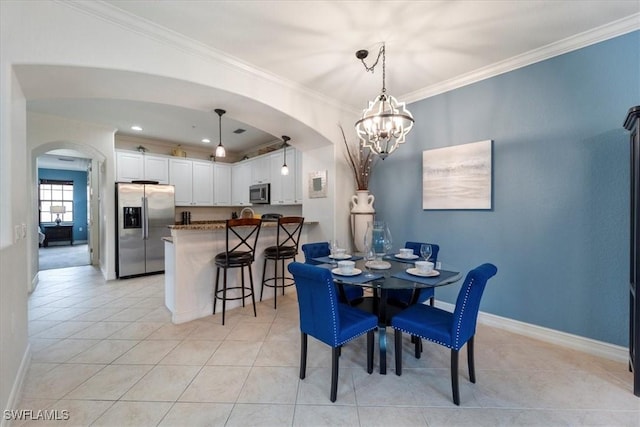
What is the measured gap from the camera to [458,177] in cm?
312

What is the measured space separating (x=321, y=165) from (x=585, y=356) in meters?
3.55

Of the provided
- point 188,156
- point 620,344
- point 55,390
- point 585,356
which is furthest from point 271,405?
point 188,156

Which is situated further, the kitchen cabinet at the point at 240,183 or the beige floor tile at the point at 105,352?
the kitchen cabinet at the point at 240,183

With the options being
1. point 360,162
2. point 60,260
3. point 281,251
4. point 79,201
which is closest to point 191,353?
point 281,251

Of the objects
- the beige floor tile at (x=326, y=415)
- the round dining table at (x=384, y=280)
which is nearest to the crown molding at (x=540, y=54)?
the round dining table at (x=384, y=280)

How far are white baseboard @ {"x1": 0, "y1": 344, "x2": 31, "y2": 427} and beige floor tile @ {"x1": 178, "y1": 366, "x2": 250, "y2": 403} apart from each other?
0.95 m

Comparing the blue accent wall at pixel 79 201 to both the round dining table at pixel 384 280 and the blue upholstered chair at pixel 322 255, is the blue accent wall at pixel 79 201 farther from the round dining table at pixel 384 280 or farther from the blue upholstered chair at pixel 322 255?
the round dining table at pixel 384 280

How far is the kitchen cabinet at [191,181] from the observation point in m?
5.84

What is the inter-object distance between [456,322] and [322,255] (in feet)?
4.99

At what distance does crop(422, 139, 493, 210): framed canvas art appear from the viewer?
2936 millimetres

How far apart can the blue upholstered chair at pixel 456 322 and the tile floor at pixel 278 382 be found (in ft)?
0.91

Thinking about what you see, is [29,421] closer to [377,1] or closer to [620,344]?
[377,1]

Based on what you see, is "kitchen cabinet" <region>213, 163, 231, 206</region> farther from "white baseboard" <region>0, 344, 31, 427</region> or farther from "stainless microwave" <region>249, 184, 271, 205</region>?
Result: "white baseboard" <region>0, 344, 31, 427</region>

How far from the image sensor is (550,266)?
256 centimetres
